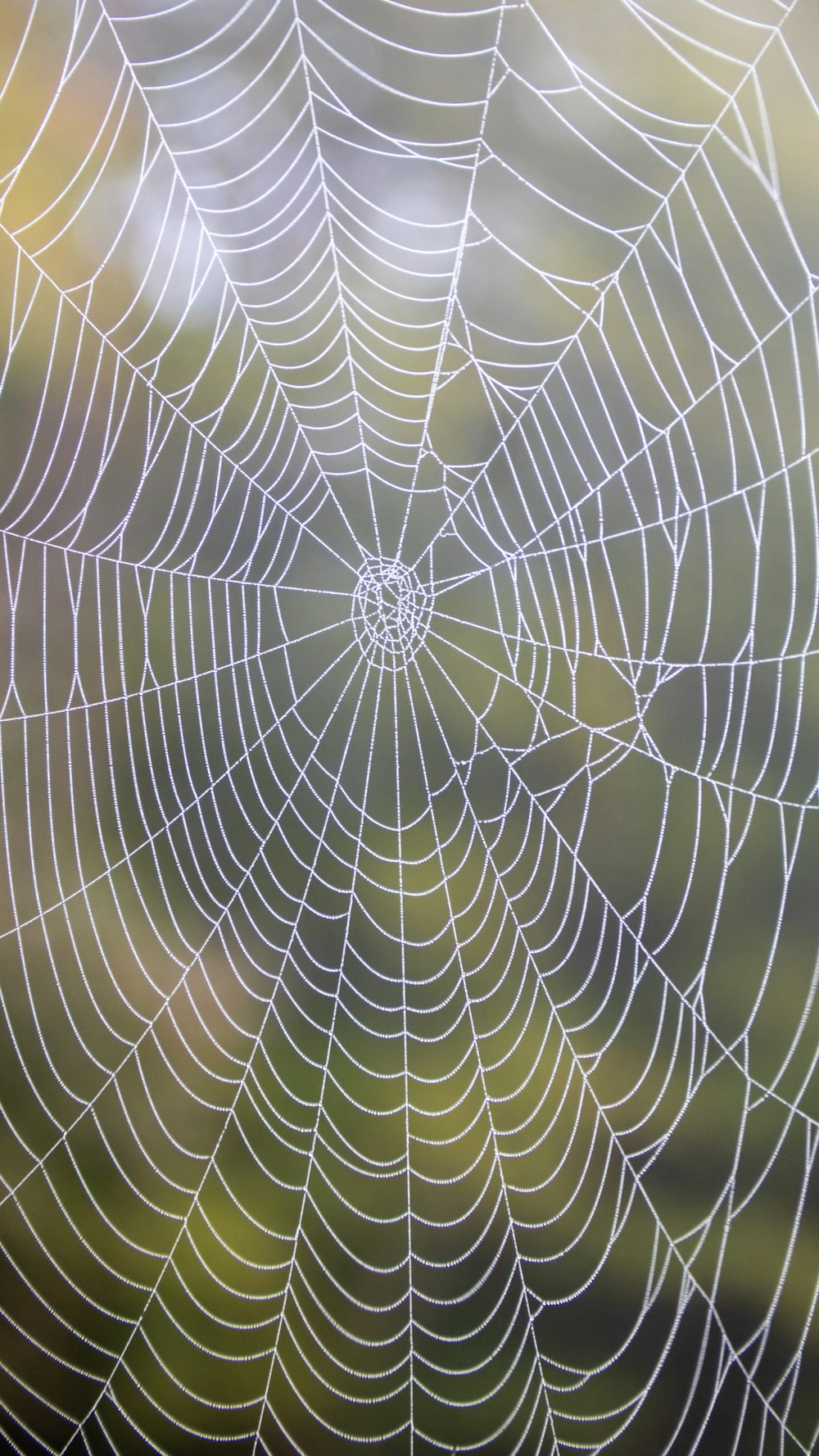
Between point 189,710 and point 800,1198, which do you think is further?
point 189,710

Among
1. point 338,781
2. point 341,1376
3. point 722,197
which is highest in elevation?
point 722,197

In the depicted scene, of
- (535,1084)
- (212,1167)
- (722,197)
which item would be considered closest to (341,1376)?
(212,1167)

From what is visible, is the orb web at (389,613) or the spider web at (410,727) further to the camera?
the orb web at (389,613)

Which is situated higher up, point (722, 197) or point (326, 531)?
point (722, 197)

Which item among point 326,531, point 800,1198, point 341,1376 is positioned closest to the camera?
point 800,1198

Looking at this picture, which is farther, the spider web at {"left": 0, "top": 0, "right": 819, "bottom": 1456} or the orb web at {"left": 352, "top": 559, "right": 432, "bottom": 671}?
the orb web at {"left": 352, "top": 559, "right": 432, "bottom": 671}

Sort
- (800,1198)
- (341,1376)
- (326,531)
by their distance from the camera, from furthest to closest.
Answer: (326,531) → (341,1376) → (800,1198)

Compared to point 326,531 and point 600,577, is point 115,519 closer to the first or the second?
point 326,531

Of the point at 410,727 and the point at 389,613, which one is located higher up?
the point at 389,613
